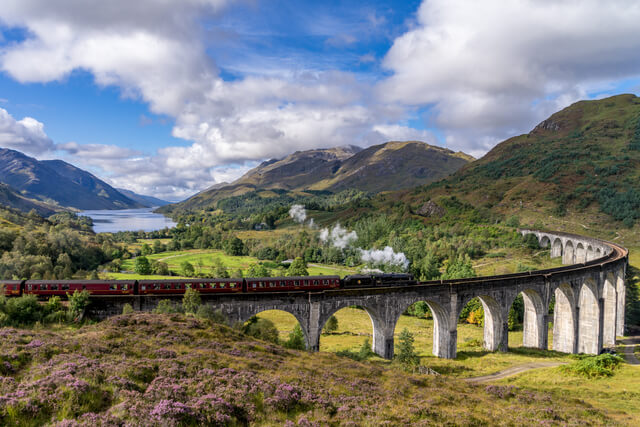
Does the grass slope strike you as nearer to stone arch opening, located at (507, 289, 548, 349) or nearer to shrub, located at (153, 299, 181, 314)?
shrub, located at (153, 299, 181, 314)

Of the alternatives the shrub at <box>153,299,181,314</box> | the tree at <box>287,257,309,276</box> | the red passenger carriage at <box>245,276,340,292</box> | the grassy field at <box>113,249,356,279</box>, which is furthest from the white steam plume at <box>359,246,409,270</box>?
the shrub at <box>153,299,181,314</box>

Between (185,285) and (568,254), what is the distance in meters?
104

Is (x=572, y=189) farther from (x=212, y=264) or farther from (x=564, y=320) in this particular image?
(x=212, y=264)

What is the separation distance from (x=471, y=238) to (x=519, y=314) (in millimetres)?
50712

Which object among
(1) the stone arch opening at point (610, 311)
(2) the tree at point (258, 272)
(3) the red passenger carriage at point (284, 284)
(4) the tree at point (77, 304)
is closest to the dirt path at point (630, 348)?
(1) the stone arch opening at point (610, 311)

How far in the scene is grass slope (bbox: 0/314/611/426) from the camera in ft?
39.7

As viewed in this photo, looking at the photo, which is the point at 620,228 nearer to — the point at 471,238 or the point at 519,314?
the point at 471,238

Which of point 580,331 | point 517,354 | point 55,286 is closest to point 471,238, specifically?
point 580,331

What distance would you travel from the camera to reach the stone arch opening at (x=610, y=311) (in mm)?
58172

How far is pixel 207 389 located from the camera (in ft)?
51.2

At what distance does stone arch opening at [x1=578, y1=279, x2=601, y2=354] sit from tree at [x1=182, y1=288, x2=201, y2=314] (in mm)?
53115

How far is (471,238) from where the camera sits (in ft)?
386

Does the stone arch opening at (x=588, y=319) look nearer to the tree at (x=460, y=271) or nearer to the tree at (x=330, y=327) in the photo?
the tree at (x=460, y=271)

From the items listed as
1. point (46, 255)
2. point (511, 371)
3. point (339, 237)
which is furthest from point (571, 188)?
point (46, 255)
